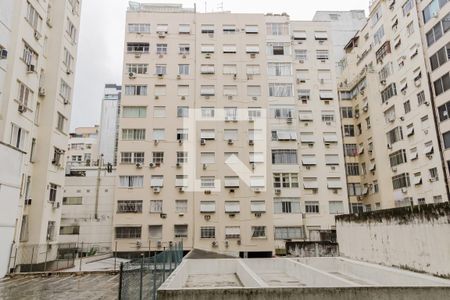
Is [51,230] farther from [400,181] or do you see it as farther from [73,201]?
[400,181]

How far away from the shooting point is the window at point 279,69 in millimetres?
40375

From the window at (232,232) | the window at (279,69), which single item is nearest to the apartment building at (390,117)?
the window at (279,69)

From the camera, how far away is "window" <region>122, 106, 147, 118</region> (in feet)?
123

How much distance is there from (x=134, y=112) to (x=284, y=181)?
17.6 m

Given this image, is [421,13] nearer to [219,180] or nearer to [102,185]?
[219,180]

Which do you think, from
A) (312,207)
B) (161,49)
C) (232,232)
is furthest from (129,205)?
(312,207)

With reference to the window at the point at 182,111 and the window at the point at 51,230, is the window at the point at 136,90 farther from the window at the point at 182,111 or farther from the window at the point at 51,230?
the window at the point at 51,230

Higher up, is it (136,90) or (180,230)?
(136,90)

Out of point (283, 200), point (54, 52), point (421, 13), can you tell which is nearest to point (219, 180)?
point (283, 200)

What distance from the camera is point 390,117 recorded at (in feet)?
120

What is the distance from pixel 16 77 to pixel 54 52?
5958 mm

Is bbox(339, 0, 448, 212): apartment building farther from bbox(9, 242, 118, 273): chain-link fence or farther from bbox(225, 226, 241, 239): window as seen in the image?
bbox(9, 242, 118, 273): chain-link fence

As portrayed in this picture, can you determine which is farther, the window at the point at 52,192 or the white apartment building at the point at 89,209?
the white apartment building at the point at 89,209

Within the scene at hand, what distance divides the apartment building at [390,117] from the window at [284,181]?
27.3 feet
